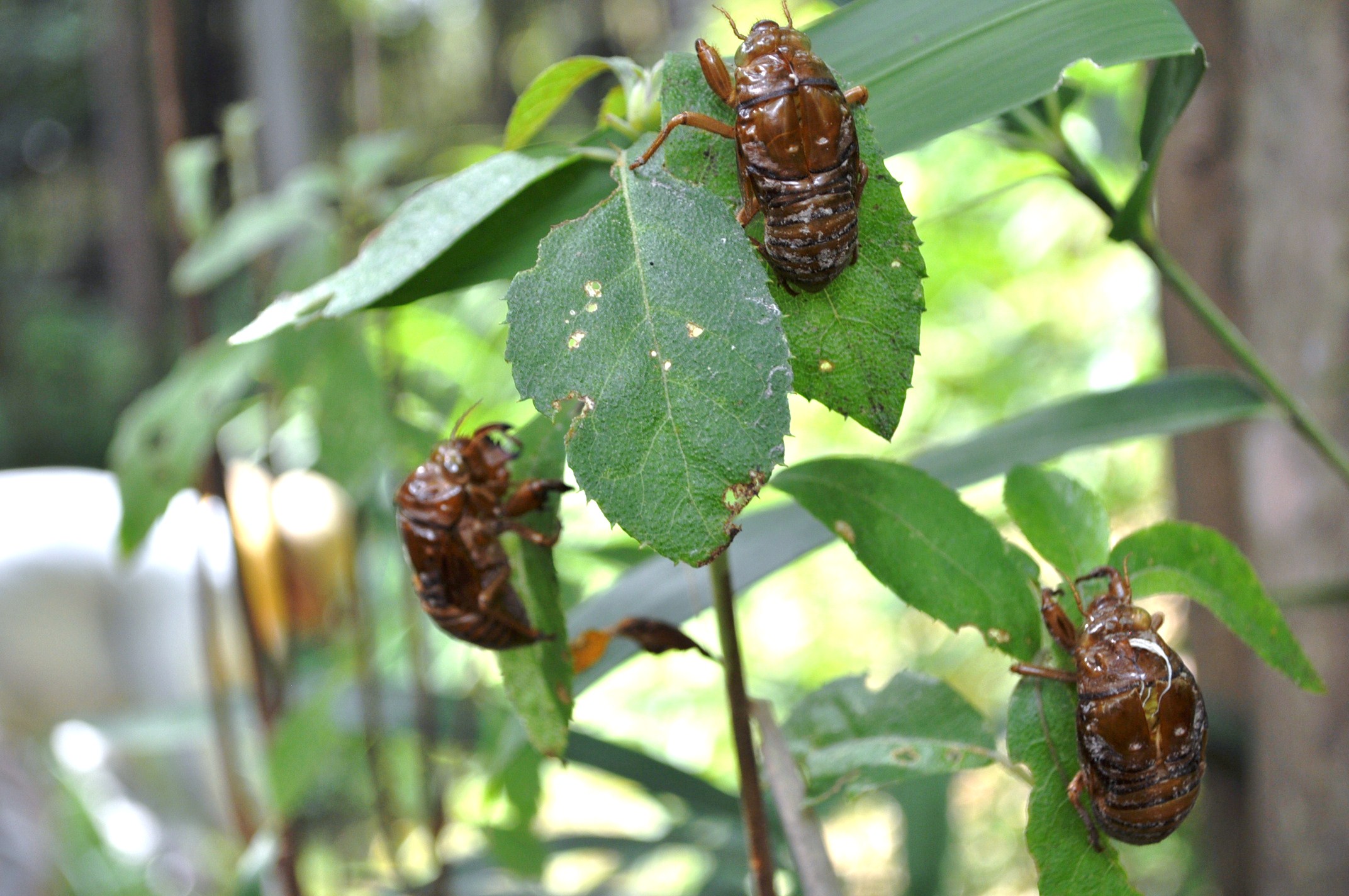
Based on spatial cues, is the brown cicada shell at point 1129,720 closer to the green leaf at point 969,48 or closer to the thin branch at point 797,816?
the thin branch at point 797,816

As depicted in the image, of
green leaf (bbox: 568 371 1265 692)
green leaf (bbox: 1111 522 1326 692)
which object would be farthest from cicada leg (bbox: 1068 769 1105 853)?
green leaf (bbox: 568 371 1265 692)

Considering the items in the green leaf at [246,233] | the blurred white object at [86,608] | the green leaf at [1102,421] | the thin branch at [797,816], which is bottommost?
the blurred white object at [86,608]

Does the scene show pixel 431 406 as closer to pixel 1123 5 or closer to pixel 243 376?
pixel 243 376

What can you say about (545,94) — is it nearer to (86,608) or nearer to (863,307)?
(863,307)

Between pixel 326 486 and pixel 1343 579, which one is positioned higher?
pixel 1343 579

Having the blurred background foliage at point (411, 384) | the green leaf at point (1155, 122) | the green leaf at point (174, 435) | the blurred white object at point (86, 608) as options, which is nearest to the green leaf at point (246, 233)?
the blurred background foliage at point (411, 384)

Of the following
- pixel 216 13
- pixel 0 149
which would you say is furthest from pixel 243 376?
pixel 0 149
